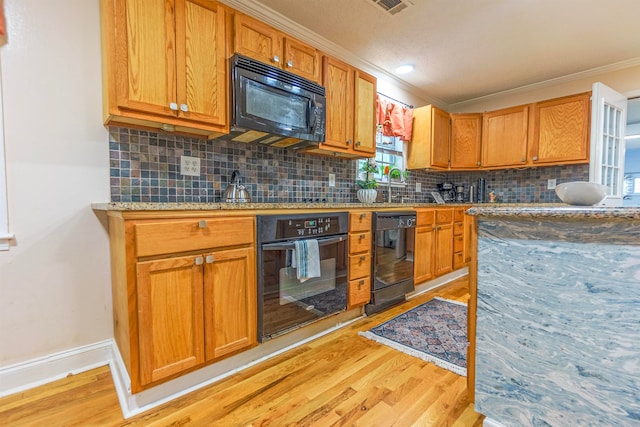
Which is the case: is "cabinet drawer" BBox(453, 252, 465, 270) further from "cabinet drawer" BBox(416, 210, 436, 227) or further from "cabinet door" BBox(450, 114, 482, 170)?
"cabinet door" BBox(450, 114, 482, 170)

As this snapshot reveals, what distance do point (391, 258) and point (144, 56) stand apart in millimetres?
2262

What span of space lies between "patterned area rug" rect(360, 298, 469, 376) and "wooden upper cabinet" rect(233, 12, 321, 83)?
2.00 meters

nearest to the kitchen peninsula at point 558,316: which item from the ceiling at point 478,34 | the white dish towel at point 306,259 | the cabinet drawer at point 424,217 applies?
the white dish towel at point 306,259

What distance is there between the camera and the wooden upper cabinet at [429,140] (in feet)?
11.8

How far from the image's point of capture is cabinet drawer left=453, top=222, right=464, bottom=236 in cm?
345

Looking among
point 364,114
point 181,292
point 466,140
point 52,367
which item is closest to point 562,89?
point 466,140

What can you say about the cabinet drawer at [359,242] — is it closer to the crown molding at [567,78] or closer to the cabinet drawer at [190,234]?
the cabinet drawer at [190,234]

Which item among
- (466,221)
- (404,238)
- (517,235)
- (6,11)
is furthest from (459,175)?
(6,11)

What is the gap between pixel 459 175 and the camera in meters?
4.34

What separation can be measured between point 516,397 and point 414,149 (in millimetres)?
3045

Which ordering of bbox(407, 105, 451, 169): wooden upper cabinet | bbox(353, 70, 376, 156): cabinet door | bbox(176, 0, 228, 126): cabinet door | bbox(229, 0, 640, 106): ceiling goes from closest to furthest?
bbox(176, 0, 228, 126): cabinet door, bbox(229, 0, 640, 106): ceiling, bbox(353, 70, 376, 156): cabinet door, bbox(407, 105, 451, 169): wooden upper cabinet

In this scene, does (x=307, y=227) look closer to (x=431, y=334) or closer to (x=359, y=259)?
(x=359, y=259)

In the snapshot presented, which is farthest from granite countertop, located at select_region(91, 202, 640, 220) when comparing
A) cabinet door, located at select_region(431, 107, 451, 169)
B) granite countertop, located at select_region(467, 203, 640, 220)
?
cabinet door, located at select_region(431, 107, 451, 169)

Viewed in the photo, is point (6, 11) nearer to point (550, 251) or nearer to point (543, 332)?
point (550, 251)
